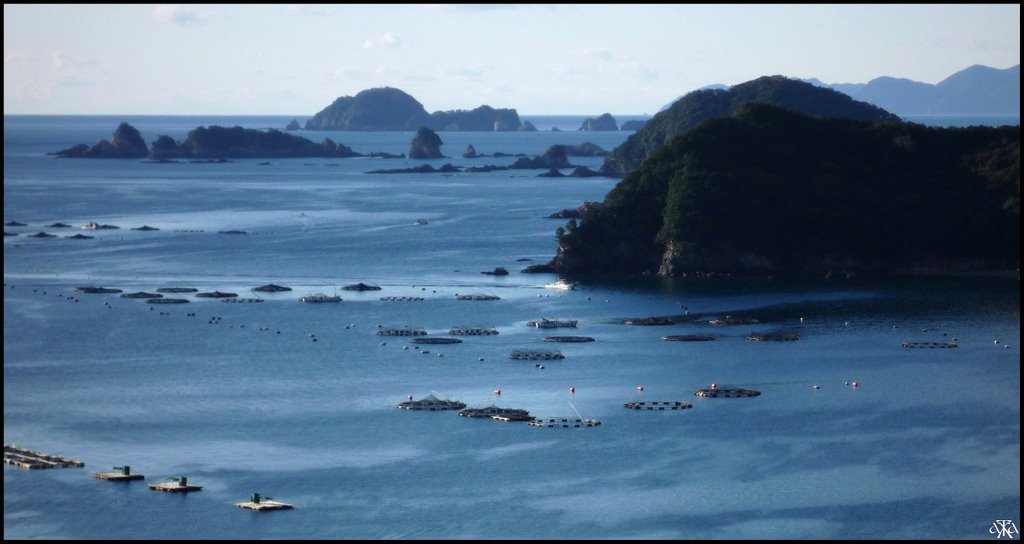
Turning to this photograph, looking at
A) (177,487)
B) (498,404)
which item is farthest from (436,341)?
(177,487)

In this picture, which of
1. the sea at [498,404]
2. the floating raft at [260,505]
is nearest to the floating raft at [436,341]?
the sea at [498,404]

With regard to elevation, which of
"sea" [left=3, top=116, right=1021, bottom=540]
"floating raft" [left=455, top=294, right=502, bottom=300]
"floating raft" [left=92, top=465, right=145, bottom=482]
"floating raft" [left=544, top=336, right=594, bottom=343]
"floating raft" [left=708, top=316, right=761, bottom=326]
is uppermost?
"floating raft" [left=708, top=316, right=761, bottom=326]

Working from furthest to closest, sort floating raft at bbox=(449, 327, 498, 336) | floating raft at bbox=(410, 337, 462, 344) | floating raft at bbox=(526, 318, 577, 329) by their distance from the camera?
floating raft at bbox=(526, 318, 577, 329)
floating raft at bbox=(449, 327, 498, 336)
floating raft at bbox=(410, 337, 462, 344)

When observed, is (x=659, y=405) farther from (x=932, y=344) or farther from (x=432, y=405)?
(x=932, y=344)

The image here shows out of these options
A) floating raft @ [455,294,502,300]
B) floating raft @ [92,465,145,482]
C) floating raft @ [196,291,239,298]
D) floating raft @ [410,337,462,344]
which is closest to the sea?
floating raft @ [92,465,145,482]

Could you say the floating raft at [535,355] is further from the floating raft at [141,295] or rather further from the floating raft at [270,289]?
the floating raft at [141,295]

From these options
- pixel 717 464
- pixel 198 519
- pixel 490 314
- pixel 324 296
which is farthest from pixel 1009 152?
pixel 198 519

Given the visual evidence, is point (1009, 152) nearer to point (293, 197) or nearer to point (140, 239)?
point (140, 239)

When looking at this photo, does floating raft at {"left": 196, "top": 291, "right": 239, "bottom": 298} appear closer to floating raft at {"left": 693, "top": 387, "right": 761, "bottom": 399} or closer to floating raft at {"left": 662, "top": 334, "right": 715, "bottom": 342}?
floating raft at {"left": 662, "top": 334, "right": 715, "bottom": 342}
